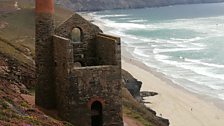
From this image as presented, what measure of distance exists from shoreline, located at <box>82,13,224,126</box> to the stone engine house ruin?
61.0ft

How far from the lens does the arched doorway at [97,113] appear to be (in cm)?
2374

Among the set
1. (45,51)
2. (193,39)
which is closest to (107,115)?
(45,51)

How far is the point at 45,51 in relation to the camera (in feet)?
83.2

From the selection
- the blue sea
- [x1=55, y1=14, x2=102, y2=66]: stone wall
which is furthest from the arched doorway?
the blue sea

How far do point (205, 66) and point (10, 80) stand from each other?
45066 millimetres

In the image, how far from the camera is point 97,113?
24000 mm

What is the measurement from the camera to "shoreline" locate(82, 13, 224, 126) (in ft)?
147

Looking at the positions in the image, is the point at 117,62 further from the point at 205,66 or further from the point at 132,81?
the point at 205,66

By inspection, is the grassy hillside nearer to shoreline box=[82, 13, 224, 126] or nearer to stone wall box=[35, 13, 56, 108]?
stone wall box=[35, 13, 56, 108]

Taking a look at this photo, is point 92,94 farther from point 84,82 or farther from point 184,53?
point 184,53

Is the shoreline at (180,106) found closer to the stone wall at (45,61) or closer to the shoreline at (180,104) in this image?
the shoreline at (180,104)

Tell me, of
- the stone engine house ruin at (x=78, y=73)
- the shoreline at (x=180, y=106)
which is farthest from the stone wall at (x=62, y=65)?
the shoreline at (x=180, y=106)

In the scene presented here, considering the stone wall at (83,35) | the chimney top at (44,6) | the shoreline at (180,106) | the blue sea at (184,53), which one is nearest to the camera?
the chimney top at (44,6)

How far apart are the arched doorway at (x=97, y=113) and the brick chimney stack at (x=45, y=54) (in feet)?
8.48
